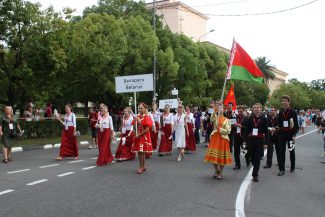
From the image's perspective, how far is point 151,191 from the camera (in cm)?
837

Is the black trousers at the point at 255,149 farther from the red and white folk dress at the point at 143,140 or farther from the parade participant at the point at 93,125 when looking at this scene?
the parade participant at the point at 93,125

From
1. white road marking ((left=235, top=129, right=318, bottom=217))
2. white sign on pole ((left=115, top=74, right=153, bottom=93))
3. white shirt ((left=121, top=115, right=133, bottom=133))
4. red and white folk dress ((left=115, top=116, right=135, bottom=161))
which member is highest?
white sign on pole ((left=115, top=74, right=153, bottom=93))

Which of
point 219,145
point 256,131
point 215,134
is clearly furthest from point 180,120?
point 219,145

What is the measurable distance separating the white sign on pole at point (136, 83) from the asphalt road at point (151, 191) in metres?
3.46

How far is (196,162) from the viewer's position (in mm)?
13195

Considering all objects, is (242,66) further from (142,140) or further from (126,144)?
(126,144)

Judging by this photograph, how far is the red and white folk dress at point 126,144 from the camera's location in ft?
44.5

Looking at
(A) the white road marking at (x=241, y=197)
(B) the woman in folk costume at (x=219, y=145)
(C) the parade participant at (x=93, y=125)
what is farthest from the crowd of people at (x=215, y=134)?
(C) the parade participant at (x=93, y=125)

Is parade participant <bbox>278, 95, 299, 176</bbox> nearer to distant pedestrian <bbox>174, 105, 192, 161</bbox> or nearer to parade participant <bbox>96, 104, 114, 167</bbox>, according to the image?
distant pedestrian <bbox>174, 105, 192, 161</bbox>

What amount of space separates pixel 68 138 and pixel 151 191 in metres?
6.39

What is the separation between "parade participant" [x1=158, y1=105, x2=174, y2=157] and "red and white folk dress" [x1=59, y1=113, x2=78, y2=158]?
3.12 m

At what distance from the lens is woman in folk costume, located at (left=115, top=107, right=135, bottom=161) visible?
1355cm

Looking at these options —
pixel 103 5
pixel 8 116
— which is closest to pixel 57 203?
pixel 8 116

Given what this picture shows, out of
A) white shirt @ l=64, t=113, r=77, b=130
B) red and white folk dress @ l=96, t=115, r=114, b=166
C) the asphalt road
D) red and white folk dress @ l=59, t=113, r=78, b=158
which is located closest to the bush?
red and white folk dress @ l=59, t=113, r=78, b=158
